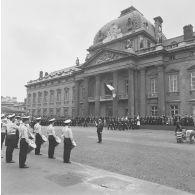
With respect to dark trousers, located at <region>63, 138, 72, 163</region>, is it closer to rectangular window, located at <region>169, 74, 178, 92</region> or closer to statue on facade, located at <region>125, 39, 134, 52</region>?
rectangular window, located at <region>169, 74, 178, 92</region>

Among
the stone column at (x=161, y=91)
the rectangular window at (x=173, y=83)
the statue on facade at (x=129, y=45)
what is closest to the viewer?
the stone column at (x=161, y=91)

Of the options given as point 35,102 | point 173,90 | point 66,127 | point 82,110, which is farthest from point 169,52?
point 35,102

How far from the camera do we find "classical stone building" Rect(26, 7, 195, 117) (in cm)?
3238

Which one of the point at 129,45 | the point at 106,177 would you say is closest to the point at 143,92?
the point at 129,45

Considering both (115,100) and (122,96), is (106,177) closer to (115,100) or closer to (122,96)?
(115,100)

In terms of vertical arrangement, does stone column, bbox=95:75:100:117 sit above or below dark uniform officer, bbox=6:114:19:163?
above

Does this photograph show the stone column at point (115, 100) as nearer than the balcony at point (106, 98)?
Yes

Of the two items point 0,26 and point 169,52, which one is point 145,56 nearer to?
point 169,52

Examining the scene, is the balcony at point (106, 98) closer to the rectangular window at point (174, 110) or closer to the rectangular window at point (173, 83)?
the rectangular window at point (173, 83)

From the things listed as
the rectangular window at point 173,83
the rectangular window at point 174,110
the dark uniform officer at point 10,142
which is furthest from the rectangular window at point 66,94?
the dark uniform officer at point 10,142

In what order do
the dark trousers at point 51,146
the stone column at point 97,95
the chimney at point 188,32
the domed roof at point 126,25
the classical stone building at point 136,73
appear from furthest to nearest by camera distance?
1. the domed roof at point 126,25
2. the stone column at point 97,95
3. the chimney at point 188,32
4. the classical stone building at point 136,73
5. the dark trousers at point 51,146

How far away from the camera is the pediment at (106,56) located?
124 ft

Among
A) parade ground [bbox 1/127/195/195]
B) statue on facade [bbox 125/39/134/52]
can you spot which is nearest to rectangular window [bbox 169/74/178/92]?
statue on facade [bbox 125/39/134/52]

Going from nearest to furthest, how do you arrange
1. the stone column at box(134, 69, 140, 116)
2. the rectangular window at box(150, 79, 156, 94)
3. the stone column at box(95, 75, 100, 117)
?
the rectangular window at box(150, 79, 156, 94) < the stone column at box(134, 69, 140, 116) < the stone column at box(95, 75, 100, 117)
